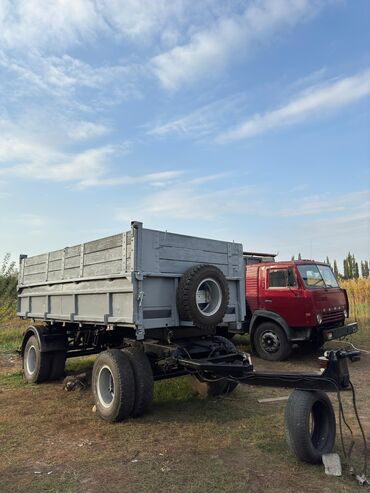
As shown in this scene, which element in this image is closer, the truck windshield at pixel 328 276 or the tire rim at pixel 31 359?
the tire rim at pixel 31 359

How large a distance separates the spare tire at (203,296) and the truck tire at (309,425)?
1643mm

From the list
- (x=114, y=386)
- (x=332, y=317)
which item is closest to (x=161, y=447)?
(x=114, y=386)

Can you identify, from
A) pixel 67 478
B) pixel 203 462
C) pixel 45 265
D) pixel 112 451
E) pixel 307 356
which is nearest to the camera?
pixel 67 478

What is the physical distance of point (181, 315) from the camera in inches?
210

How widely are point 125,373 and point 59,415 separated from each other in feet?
4.52

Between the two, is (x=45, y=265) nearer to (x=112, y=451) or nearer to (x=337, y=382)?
(x=112, y=451)

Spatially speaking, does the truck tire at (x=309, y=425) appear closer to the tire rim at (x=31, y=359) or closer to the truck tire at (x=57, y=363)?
the truck tire at (x=57, y=363)

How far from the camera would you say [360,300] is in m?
15.9

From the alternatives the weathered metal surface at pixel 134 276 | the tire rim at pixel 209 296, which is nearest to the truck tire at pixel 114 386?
the weathered metal surface at pixel 134 276

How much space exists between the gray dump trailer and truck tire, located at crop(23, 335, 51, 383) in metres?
1.27

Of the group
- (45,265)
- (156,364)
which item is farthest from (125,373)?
(45,265)

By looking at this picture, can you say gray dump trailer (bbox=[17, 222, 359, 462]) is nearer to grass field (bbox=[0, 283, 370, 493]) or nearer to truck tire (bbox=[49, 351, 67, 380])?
grass field (bbox=[0, 283, 370, 493])

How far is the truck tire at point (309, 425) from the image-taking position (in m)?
3.86

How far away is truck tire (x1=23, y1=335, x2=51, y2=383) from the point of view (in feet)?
24.9
